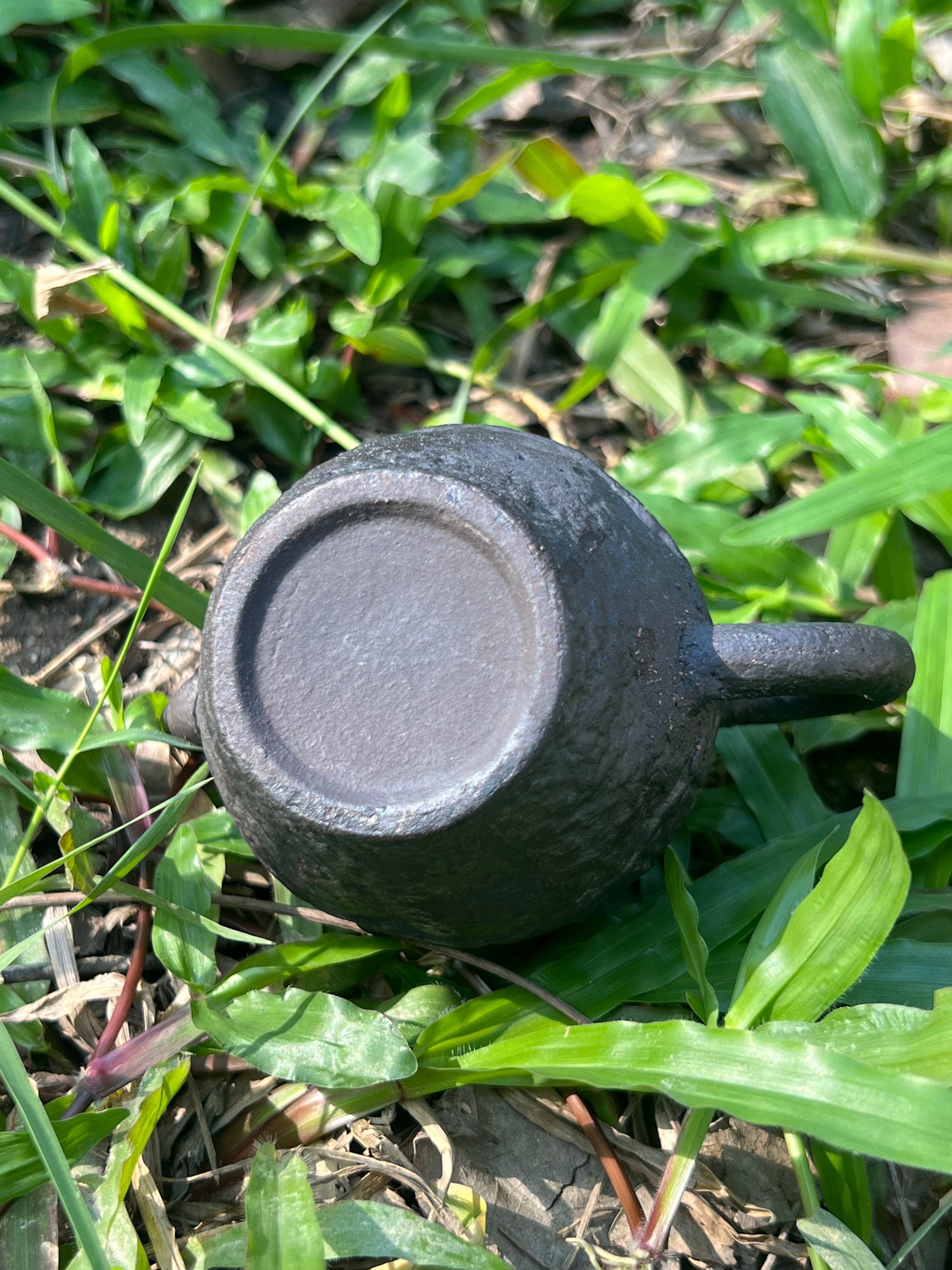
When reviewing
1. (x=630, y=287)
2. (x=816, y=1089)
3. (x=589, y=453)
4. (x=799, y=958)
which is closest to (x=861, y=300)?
(x=630, y=287)

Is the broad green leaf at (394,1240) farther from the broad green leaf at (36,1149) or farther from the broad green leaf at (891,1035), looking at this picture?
the broad green leaf at (891,1035)

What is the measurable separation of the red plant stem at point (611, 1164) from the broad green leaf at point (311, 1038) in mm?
300

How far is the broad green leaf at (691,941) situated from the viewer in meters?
1.59

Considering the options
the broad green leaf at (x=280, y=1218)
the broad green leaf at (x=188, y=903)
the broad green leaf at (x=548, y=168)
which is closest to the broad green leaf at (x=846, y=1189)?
the broad green leaf at (x=280, y=1218)

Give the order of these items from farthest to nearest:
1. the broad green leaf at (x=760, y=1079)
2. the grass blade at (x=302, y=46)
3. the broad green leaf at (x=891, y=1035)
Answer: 1. the grass blade at (x=302, y=46)
2. the broad green leaf at (x=891, y=1035)
3. the broad green leaf at (x=760, y=1079)

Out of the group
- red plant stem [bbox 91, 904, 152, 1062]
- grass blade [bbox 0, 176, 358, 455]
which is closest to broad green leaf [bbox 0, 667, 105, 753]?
red plant stem [bbox 91, 904, 152, 1062]

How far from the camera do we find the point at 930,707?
1.94 metres

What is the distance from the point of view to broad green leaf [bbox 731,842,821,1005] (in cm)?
159

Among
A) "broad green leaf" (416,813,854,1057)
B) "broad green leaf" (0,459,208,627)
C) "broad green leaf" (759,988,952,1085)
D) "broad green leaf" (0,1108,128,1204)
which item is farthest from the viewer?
"broad green leaf" (0,459,208,627)

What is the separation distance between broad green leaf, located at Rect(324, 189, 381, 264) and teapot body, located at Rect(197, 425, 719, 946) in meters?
0.93

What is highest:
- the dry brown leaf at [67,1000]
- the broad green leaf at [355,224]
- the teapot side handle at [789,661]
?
the broad green leaf at [355,224]

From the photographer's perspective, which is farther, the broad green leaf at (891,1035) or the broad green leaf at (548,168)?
the broad green leaf at (548,168)

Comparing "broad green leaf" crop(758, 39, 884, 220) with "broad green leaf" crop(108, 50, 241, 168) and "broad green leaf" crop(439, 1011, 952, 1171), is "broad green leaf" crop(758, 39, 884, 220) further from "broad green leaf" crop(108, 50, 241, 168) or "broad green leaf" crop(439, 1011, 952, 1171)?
"broad green leaf" crop(439, 1011, 952, 1171)

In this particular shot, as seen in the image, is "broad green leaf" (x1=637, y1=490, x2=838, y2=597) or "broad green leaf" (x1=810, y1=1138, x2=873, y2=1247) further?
"broad green leaf" (x1=637, y1=490, x2=838, y2=597)
